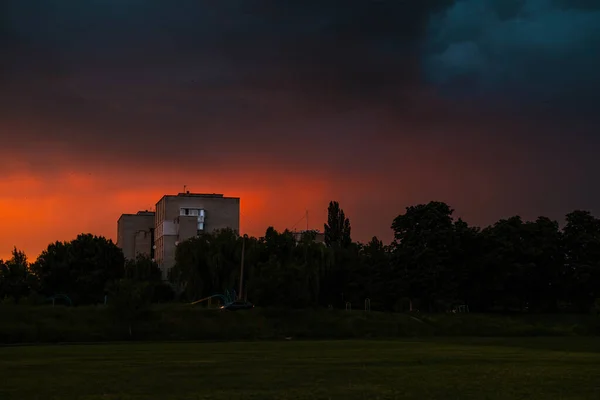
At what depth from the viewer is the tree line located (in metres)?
93.1

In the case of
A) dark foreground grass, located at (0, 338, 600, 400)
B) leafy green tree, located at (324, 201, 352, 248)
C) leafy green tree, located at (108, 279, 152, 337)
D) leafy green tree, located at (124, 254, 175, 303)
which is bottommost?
dark foreground grass, located at (0, 338, 600, 400)

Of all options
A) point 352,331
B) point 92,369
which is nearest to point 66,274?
point 352,331

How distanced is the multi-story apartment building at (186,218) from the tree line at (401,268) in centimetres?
2451

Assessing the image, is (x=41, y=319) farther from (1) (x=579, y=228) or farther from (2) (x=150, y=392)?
(1) (x=579, y=228)

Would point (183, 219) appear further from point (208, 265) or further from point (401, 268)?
point (401, 268)

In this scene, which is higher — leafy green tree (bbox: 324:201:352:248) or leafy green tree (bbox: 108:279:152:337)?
leafy green tree (bbox: 324:201:352:248)

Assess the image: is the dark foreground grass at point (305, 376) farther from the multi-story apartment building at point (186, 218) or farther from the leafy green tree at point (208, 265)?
the multi-story apartment building at point (186, 218)

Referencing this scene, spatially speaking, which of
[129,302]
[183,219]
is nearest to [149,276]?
[183,219]

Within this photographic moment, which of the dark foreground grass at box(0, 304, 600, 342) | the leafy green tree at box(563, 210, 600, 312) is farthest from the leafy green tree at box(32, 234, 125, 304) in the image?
the leafy green tree at box(563, 210, 600, 312)

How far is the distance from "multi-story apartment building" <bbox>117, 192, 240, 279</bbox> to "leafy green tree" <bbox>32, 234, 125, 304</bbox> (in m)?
22.7

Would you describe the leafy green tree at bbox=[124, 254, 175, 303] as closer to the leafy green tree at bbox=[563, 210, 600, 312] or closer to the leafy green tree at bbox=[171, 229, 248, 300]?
the leafy green tree at bbox=[171, 229, 248, 300]

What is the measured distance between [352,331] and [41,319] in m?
30.3

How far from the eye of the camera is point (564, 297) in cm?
10338

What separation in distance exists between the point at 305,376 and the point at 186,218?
107 metres
